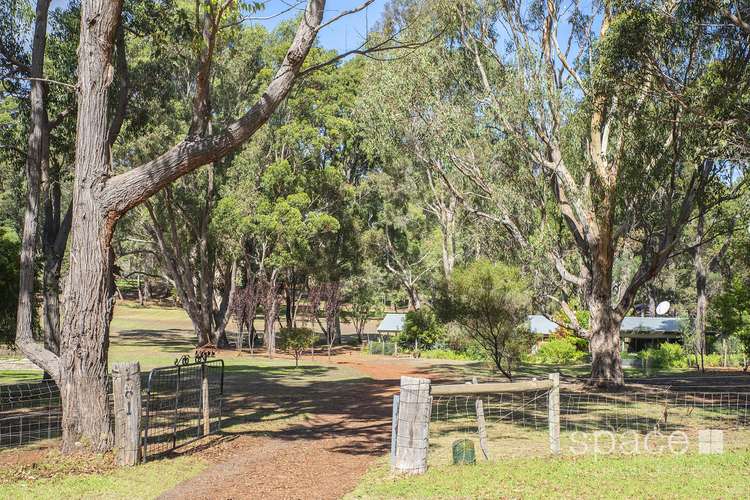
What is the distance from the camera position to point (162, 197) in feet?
97.8

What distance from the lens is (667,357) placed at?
31688 mm

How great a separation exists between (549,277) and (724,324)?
11184 mm

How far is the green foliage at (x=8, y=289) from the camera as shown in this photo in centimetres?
1582

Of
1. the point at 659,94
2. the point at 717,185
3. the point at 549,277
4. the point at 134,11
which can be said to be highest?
the point at 134,11

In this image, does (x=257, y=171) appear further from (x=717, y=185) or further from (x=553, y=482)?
(x=553, y=482)

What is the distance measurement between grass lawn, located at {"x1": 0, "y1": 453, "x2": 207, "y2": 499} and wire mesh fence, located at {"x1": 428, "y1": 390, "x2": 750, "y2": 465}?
317 centimetres

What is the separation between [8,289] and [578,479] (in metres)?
13.8

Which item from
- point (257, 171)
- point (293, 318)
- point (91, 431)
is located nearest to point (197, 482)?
point (91, 431)

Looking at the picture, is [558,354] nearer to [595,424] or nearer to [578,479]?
[595,424]

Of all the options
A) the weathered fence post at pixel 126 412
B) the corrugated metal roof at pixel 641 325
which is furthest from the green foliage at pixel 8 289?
the corrugated metal roof at pixel 641 325

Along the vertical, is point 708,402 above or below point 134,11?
below

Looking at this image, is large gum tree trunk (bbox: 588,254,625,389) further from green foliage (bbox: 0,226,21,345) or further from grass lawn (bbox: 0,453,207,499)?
green foliage (bbox: 0,226,21,345)

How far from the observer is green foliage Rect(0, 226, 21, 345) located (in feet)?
51.9

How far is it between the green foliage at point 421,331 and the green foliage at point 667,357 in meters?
10.2
